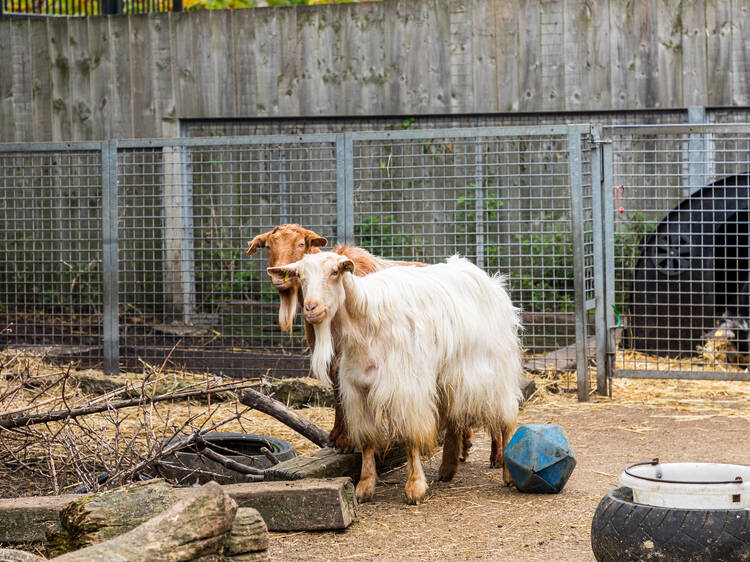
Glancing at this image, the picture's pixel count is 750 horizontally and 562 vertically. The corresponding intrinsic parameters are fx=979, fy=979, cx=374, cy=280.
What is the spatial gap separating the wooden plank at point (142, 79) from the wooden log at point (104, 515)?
7.62 metres

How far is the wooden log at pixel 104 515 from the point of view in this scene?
3.70 meters

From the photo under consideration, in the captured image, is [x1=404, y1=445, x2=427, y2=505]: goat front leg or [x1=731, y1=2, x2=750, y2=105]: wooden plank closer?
[x1=404, y1=445, x2=427, y2=505]: goat front leg

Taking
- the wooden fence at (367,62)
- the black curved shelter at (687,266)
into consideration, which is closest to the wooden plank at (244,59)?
the wooden fence at (367,62)

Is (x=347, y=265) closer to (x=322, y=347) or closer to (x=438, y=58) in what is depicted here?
(x=322, y=347)

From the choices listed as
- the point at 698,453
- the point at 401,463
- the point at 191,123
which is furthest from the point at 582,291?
the point at 191,123

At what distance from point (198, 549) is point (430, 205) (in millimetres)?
7085

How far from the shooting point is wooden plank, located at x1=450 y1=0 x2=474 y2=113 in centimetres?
1037

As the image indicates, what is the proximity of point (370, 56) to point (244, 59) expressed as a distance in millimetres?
1405

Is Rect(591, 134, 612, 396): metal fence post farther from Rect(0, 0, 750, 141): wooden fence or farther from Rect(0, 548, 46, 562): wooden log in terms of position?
Rect(0, 548, 46, 562): wooden log

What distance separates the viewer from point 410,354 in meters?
5.13

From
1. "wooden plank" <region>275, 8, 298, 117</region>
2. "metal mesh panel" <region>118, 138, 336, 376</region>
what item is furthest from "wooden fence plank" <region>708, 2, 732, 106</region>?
"wooden plank" <region>275, 8, 298, 117</region>

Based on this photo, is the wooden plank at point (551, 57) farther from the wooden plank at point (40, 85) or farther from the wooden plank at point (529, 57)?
the wooden plank at point (40, 85)

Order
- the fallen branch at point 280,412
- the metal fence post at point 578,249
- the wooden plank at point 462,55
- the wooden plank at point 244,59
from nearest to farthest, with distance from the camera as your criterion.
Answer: the fallen branch at point 280,412 < the metal fence post at point 578,249 < the wooden plank at point 462,55 < the wooden plank at point 244,59

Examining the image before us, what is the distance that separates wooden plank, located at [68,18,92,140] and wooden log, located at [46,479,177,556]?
26.0 feet
